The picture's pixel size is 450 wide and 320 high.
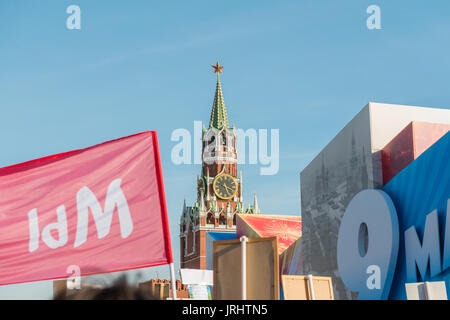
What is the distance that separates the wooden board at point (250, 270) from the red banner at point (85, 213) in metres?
0.66

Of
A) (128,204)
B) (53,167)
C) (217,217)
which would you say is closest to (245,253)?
(128,204)

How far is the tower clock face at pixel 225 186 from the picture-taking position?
105550 mm

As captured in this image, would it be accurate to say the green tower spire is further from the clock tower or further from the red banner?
the red banner

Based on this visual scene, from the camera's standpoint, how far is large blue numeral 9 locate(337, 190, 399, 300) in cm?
1809

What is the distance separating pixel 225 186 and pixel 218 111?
1372 centimetres

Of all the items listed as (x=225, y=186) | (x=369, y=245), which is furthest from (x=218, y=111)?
(x=369, y=245)

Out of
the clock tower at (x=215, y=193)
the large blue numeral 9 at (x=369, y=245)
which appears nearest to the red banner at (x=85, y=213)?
the large blue numeral 9 at (x=369, y=245)

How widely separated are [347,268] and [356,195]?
264 cm

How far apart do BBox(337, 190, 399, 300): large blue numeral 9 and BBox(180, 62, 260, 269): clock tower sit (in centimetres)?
8050

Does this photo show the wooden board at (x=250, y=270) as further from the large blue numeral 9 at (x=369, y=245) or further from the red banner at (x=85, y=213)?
the large blue numeral 9 at (x=369, y=245)

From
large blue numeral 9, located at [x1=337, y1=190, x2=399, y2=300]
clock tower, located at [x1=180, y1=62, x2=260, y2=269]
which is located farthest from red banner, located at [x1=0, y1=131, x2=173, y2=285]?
clock tower, located at [x1=180, y1=62, x2=260, y2=269]

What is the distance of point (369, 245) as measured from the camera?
19.4 m

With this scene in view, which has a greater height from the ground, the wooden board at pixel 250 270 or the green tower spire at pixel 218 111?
the green tower spire at pixel 218 111

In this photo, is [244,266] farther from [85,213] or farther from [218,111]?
[218,111]
